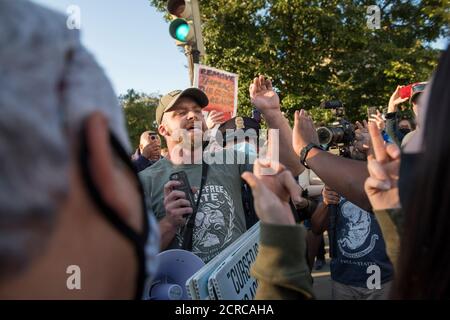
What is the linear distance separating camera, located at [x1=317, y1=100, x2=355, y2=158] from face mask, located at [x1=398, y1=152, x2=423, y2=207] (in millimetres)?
1876

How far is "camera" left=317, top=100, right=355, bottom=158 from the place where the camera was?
2.88m

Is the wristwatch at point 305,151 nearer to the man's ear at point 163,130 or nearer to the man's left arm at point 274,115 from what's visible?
the man's left arm at point 274,115

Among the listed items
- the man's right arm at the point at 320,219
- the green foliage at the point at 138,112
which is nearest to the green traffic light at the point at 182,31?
the man's right arm at the point at 320,219

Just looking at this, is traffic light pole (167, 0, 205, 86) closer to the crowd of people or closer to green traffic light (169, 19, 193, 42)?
green traffic light (169, 19, 193, 42)

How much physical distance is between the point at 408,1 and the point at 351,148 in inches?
429

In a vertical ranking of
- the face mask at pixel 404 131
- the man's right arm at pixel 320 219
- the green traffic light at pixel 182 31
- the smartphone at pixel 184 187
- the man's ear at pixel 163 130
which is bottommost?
the man's right arm at pixel 320 219

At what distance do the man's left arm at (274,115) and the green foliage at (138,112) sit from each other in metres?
27.1

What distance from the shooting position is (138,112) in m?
35.6

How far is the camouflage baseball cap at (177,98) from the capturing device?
9.64 feet

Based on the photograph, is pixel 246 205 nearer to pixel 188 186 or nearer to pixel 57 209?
pixel 188 186

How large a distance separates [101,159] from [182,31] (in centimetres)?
370

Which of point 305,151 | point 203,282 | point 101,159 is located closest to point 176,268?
point 203,282

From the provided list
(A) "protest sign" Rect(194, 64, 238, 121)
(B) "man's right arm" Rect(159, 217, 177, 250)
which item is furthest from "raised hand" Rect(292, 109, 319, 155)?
(A) "protest sign" Rect(194, 64, 238, 121)

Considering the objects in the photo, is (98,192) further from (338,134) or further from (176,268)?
(338,134)
